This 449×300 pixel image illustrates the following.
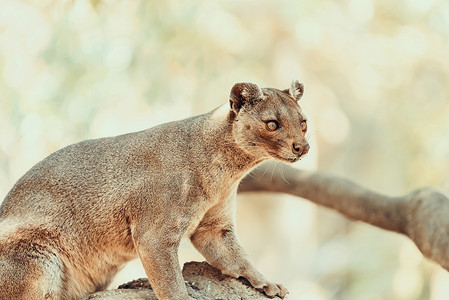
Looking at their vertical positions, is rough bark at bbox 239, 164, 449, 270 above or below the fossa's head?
below

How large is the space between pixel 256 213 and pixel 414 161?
210 inches

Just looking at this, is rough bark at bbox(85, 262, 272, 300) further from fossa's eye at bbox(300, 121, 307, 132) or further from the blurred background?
the blurred background

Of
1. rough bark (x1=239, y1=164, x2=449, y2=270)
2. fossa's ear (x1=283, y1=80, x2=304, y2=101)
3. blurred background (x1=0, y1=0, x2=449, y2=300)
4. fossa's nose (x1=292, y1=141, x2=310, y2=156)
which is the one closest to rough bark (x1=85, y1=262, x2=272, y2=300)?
fossa's nose (x1=292, y1=141, x2=310, y2=156)

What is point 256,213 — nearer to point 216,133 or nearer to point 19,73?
point 19,73

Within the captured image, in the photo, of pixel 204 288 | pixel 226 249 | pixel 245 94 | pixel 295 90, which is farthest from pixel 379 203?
pixel 245 94

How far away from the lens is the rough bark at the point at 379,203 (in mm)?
5953

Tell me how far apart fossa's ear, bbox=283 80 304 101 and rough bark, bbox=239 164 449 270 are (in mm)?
1503

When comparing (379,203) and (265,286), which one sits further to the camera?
(379,203)

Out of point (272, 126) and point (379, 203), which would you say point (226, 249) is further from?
point (379, 203)

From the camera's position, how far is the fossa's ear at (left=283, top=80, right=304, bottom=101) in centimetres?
511

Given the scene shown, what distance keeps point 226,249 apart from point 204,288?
35 centimetres

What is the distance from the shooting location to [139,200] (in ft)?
15.3

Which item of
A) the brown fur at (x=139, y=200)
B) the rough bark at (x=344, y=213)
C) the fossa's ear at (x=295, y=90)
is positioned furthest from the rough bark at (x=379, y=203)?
the brown fur at (x=139, y=200)

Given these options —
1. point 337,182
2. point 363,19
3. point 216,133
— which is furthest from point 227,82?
point 216,133
